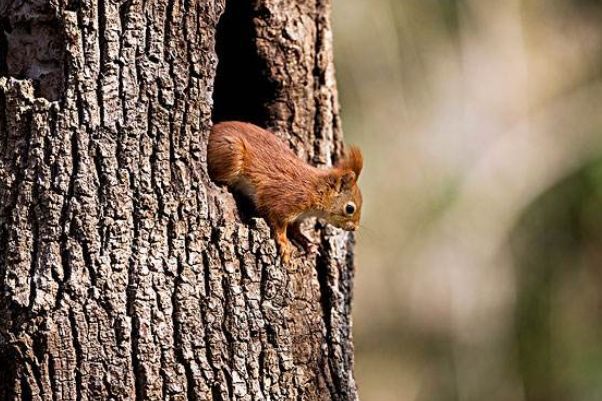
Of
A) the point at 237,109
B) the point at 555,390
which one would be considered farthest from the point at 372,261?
the point at 237,109

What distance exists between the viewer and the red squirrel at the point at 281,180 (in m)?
4.27

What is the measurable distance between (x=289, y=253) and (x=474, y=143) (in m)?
8.50

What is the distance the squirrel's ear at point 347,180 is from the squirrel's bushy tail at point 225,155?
0.55 metres

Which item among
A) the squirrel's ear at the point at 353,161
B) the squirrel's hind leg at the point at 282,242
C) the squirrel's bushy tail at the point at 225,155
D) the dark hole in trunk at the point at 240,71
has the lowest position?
the squirrel's hind leg at the point at 282,242

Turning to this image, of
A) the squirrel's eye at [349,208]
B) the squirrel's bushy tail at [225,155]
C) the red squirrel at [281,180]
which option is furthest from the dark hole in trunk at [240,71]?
the squirrel's bushy tail at [225,155]

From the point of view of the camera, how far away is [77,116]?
390 centimetres

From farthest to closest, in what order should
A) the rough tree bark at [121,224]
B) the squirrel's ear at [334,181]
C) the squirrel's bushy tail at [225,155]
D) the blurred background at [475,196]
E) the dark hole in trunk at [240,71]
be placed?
the blurred background at [475,196] → the dark hole in trunk at [240,71] → the squirrel's ear at [334,181] → the squirrel's bushy tail at [225,155] → the rough tree bark at [121,224]

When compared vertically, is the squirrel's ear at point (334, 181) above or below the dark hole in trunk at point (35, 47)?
below

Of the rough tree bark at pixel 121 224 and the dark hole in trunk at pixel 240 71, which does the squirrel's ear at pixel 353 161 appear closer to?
the dark hole in trunk at pixel 240 71

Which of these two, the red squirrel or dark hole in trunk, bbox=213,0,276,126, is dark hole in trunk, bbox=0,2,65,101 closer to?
the red squirrel

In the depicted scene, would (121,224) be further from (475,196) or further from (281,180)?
(475,196)

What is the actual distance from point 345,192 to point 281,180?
36cm

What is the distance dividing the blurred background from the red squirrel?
6.83 metres

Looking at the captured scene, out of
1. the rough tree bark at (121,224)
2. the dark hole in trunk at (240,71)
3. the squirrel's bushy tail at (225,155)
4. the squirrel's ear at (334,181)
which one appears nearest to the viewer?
the rough tree bark at (121,224)
